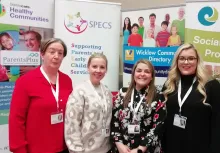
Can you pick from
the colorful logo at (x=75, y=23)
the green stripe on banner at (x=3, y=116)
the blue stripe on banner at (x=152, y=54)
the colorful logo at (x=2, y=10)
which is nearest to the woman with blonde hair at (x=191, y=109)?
the blue stripe on banner at (x=152, y=54)

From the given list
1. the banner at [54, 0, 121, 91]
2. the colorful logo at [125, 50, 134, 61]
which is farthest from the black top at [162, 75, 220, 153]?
the banner at [54, 0, 121, 91]

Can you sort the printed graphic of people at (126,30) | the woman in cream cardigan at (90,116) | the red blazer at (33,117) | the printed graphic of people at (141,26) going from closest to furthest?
1. the red blazer at (33,117)
2. the woman in cream cardigan at (90,116)
3. the printed graphic of people at (141,26)
4. the printed graphic of people at (126,30)

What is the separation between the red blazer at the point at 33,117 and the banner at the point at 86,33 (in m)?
1.36

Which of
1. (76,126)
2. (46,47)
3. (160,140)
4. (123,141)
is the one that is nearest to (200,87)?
(160,140)

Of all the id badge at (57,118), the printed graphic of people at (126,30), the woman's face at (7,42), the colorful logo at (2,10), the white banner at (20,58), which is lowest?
the id badge at (57,118)

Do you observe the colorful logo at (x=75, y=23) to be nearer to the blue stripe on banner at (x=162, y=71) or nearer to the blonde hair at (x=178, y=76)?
the blue stripe on banner at (x=162, y=71)

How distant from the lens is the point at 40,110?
2.16m

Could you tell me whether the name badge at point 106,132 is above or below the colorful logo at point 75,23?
below

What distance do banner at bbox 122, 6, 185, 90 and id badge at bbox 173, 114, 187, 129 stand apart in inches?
34.1

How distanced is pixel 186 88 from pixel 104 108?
802 mm

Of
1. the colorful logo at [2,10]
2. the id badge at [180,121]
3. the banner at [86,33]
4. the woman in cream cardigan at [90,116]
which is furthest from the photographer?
the banner at [86,33]

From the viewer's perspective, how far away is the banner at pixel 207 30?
3.00 meters

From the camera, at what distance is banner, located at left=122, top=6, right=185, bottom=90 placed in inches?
132

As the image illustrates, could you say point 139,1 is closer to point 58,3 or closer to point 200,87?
point 58,3
